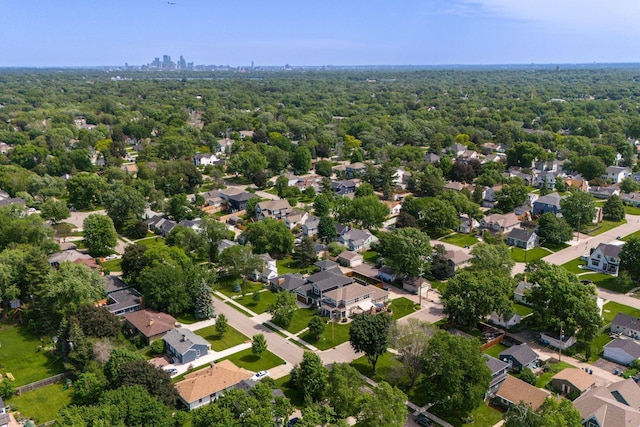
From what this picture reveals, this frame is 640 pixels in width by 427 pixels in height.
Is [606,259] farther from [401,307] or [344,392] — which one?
[344,392]


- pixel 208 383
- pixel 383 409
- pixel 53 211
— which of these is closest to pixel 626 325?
pixel 383 409

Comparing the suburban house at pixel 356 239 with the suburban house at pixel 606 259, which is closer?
the suburban house at pixel 606 259

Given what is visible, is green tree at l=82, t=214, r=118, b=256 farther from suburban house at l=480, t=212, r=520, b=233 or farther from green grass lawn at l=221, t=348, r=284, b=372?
suburban house at l=480, t=212, r=520, b=233

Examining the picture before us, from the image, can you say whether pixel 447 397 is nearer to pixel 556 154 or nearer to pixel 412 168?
pixel 412 168

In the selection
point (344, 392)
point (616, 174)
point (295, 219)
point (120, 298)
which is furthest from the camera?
point (616, 174)

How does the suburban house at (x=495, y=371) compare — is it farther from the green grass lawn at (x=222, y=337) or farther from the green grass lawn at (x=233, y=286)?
the green grass lawn at (x=233, y=286)

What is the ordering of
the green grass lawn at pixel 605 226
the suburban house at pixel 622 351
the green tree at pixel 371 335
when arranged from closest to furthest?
the green tree at pixel 371 335, the suburban house at pixel 622 351, the green grass lawn at pixel 605 226

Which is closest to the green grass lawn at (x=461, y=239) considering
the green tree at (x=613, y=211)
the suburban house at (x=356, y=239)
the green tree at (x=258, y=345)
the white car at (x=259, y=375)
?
the suburban house at (x=356, y=239)
